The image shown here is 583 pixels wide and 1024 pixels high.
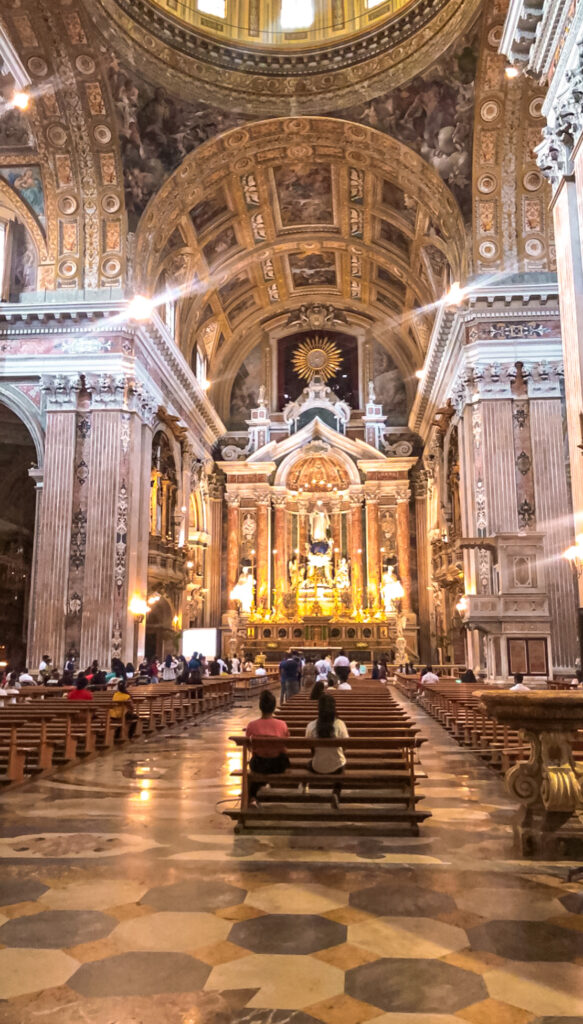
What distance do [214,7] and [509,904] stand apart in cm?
2505

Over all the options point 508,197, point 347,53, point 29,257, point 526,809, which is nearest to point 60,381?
point 29,257

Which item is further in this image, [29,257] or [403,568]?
[403,568]

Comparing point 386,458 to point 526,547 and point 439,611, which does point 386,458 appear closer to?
point 439,611

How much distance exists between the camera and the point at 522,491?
20219 millimetres

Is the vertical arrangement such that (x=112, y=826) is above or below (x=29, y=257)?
below

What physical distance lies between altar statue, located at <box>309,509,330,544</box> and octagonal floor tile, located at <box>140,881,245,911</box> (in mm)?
29002

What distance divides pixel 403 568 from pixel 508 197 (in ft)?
51.9

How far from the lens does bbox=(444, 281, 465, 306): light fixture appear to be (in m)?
21.8

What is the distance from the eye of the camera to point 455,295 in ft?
73.1

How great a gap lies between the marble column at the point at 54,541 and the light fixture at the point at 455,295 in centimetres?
1097

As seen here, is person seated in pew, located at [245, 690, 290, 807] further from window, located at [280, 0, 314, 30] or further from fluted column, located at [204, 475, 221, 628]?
fluted column, located at [204, 475, 221, 628]

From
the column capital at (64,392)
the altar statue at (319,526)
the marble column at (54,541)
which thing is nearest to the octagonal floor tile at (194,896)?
the marble column at (54,541)

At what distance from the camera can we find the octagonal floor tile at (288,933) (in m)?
3.58

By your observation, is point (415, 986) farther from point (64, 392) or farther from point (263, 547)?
point (263, 547)
